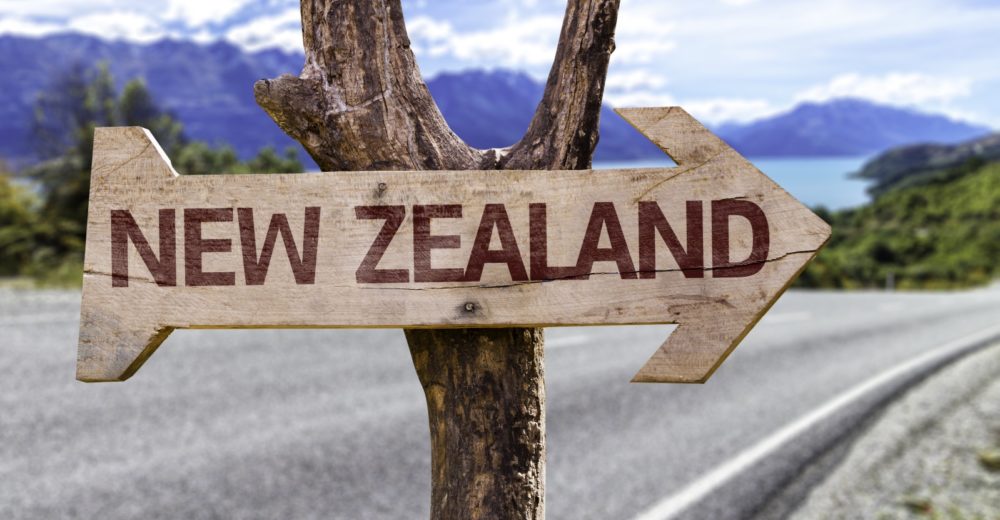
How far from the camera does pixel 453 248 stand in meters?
1.53

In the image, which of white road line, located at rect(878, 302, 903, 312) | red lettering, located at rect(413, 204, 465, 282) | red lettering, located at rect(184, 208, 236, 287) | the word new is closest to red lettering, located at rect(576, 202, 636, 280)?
the word new

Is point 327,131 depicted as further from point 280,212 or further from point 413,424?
point 413,424

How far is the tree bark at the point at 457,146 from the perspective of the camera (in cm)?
159

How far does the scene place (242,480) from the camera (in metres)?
4.48

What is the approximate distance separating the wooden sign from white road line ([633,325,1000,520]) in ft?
9.51

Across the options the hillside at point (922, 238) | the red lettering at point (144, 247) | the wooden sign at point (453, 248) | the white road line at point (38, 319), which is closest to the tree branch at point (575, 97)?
the wooden sign at point (453, 248)

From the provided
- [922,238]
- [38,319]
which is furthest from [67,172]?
[922,238]

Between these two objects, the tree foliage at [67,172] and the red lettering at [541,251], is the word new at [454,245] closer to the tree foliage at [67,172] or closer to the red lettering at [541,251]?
the red lettering at [541,251]

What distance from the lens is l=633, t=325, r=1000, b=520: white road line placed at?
4262 millimetres

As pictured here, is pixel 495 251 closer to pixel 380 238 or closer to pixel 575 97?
pixel 380 238

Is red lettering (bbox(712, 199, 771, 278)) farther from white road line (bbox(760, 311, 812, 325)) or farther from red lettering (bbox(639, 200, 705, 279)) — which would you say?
white road line (bbox(760, 311, 812, 325))

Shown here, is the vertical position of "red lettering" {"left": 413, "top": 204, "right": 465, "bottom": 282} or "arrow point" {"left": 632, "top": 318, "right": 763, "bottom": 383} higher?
"red lettering" {"left": 413, "top": 204, "right": 465, "bottom": 282}

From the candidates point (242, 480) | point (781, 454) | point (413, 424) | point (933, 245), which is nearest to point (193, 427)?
point (242, 480)

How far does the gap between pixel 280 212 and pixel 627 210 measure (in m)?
0.70
